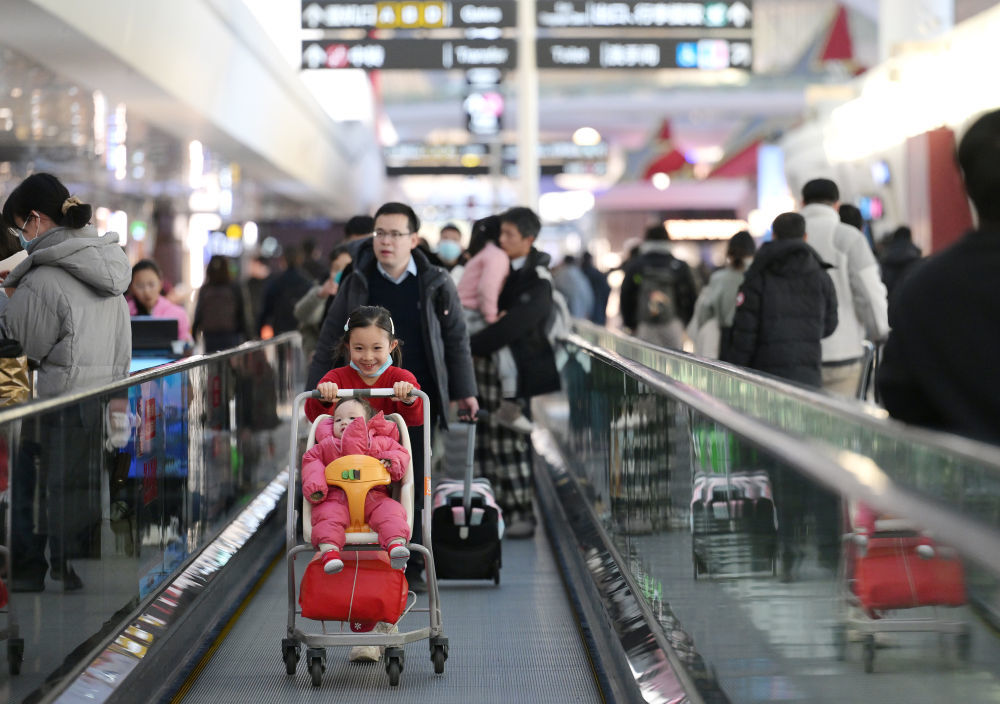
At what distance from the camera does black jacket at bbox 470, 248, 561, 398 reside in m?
8.00

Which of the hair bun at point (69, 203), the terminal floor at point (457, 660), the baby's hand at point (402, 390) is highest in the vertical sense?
the hair bun at point (69, 203)

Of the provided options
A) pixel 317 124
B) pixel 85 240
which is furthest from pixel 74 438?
pixel 317 124

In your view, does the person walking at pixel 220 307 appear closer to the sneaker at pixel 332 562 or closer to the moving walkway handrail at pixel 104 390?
the moving walkway handrail at pixel 104 390

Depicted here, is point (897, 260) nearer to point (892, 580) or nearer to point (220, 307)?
point (220, 307)

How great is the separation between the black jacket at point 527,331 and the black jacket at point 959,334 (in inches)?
209

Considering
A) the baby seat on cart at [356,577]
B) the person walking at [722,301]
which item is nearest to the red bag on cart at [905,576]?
the baby seat on cart at [356,577]

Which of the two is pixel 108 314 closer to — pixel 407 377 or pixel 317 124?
pixel 407 377

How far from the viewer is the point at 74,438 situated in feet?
14.2

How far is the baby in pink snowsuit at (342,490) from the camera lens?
4.95 metres

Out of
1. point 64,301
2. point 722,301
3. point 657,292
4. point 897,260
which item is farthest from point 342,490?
point 657,292

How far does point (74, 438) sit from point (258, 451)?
4.57 metres

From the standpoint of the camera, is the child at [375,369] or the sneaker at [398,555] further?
the child at [375,369]

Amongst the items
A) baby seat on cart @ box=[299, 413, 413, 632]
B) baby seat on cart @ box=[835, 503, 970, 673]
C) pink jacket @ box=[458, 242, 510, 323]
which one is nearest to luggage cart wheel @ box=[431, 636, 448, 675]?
baby seat on cart @ box=[299, 413, 413, 632]

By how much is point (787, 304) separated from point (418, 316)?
7.45 ft
